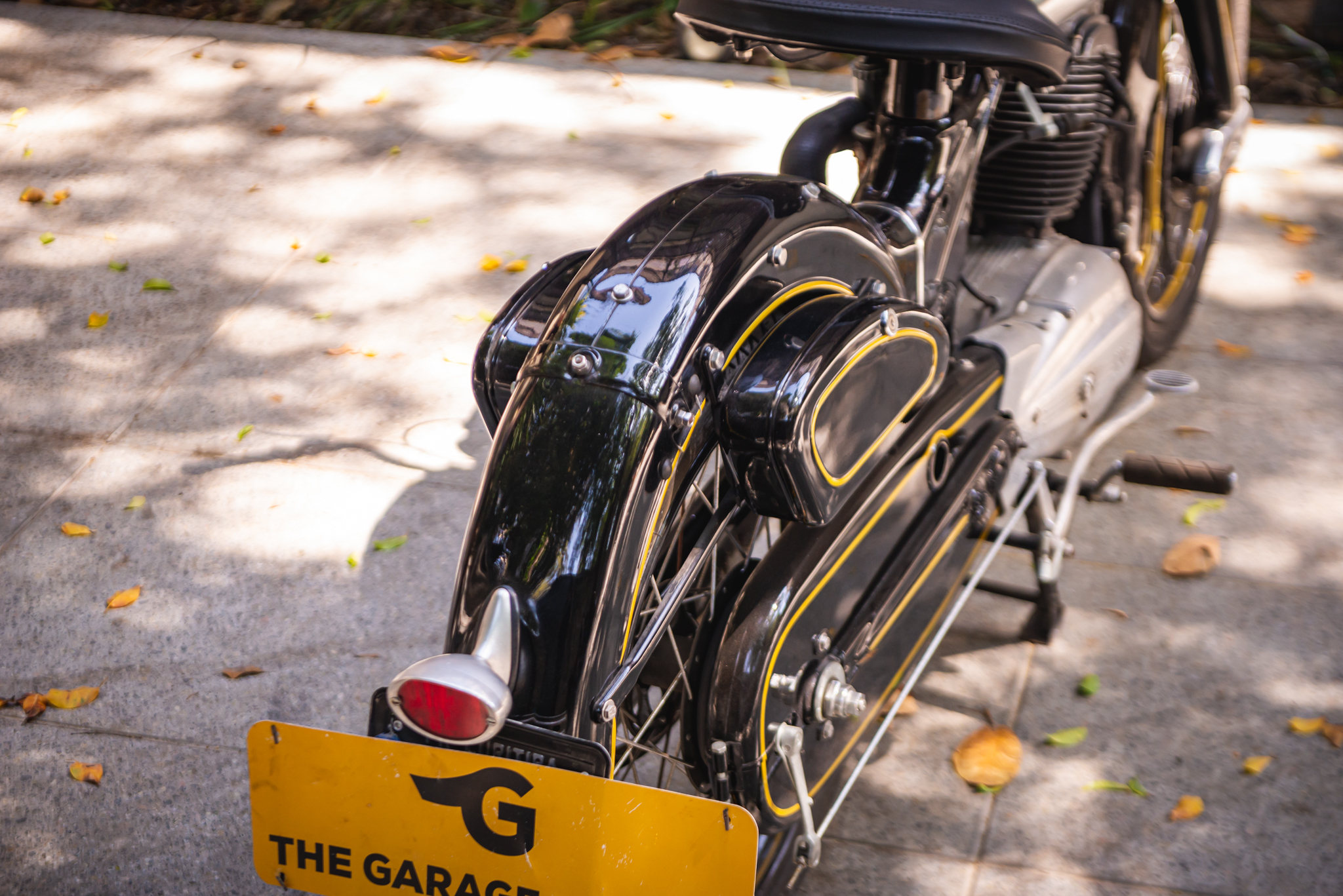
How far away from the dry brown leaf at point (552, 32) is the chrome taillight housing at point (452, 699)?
4573 millimetres

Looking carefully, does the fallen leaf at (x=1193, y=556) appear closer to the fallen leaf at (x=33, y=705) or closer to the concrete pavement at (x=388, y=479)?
the concrete pavement at (x=388, y=479)

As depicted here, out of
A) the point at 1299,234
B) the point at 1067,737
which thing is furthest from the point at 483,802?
the point at 1299,234

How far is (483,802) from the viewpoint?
135 centimetres

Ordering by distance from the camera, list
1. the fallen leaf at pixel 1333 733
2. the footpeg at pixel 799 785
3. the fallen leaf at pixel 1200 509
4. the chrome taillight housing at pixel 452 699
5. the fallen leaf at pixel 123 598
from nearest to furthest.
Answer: the chrome taillight housing at pixel 452 699 < the footpeg at pixel 799 785 < the fallen leaf at pixel 1333 733 < the fallen leaf at pixel 123 598 < the fallen leaf at pixel 1200 509

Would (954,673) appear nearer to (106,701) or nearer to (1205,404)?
(1205,404)

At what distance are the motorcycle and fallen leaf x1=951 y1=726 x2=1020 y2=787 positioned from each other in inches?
7.1

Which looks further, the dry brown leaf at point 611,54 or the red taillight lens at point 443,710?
the dry brown leaf at point 611,54

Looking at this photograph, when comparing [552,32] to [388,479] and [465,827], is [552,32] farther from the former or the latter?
[465,827]

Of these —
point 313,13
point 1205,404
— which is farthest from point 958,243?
point 313,13

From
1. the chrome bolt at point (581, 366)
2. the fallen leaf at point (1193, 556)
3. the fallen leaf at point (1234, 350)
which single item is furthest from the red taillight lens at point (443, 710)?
the fallen leaf at point (1234, 350)

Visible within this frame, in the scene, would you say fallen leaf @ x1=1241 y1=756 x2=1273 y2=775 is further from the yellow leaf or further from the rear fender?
the yellow leaf

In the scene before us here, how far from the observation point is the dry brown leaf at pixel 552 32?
5.41 metres

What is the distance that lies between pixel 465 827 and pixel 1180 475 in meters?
1.72

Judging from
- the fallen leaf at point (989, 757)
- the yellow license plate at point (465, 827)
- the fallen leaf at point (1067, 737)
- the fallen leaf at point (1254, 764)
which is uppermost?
the yellow license plate at point (465, 827)
